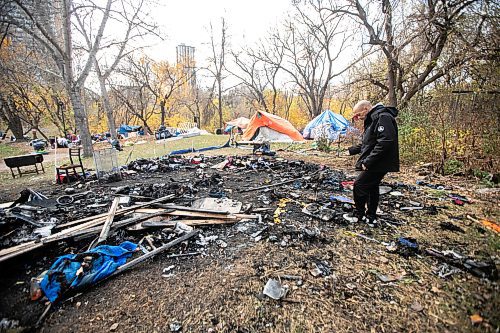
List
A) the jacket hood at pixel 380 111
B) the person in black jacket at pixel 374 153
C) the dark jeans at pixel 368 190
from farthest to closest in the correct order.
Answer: the dark jeans at pixel 368 190
the jacket hood at pixel 380 111
the person in black jacket at pixel 374 153

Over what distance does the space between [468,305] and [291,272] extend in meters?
1.68

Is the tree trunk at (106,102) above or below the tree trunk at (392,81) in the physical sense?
above

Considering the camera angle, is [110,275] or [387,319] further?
[110,275]

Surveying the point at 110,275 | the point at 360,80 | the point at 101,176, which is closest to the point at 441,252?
the point at 110,275

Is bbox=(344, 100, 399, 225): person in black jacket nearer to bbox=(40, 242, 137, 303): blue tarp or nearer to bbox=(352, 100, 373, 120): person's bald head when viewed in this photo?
bbox=(352, 100, 373, 120): person's bald head

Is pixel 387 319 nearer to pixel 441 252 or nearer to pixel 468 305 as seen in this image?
pixel 468 305

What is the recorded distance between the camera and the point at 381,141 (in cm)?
339

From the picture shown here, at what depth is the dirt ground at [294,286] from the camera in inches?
84.1

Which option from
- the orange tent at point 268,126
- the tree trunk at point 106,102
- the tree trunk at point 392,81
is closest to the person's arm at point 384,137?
the tree trunk at point 392,81

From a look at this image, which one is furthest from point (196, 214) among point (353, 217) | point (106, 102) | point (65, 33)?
point (106, 102)

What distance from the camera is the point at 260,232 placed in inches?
146

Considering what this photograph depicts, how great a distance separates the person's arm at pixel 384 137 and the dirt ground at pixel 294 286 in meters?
1.23

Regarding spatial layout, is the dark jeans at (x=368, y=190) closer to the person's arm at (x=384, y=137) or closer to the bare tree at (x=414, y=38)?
the person's arm at (x=384, y=137)

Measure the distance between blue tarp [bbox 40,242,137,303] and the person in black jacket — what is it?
3613 mm
